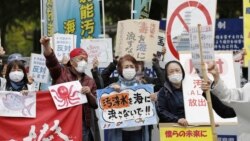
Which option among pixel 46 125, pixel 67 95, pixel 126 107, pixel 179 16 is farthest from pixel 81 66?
pixel 179 16

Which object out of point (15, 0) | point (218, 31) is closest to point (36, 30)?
point (15, 0)

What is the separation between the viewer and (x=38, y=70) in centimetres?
1133

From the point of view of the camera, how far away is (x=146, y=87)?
27.7 ft

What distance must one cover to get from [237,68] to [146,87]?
5.15 feet

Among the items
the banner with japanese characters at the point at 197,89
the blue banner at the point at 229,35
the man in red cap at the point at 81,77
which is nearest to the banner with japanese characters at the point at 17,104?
the man in red cap at the point at 81,77

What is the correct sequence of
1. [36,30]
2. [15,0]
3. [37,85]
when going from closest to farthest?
[37,85] < [15,0] < [36,30]

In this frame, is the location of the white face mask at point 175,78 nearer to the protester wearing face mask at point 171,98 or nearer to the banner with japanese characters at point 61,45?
the protester wearing face mask at point 171,98

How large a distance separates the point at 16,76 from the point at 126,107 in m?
1.43

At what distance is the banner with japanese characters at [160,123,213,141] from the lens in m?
7.91

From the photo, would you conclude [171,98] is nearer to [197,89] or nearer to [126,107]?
[197,89]

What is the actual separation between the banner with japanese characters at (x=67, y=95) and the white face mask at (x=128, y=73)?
1.84 ft

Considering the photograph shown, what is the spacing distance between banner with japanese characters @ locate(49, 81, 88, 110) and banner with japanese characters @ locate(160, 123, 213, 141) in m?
1.13

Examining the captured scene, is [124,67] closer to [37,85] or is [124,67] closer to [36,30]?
[37,85]

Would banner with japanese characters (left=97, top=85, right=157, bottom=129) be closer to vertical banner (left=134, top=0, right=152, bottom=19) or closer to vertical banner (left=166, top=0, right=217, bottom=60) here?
vertical banner (left=166, top=0, right=217, bottom=60)
